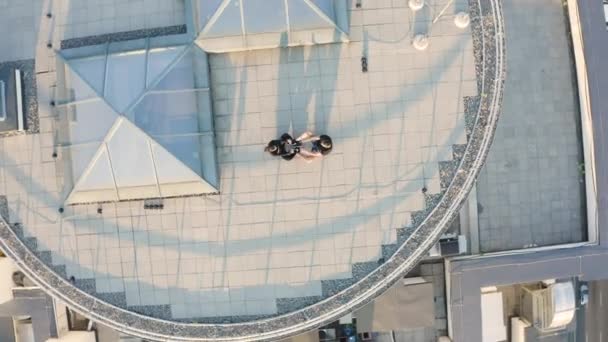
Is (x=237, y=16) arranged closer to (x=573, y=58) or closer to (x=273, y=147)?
(x=273, y=147)

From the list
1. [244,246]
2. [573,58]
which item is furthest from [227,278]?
[573,58]

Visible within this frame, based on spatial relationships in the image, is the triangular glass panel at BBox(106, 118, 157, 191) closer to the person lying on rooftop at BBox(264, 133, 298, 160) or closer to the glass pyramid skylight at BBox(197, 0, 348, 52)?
the glass pyramid skylight at BBox(197, 0, 348, 52)

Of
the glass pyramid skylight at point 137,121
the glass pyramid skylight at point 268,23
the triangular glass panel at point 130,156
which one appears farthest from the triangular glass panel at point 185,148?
the glass pyramid skylight at point 268,23

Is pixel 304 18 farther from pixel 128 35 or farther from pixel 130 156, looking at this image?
pixel 130 156

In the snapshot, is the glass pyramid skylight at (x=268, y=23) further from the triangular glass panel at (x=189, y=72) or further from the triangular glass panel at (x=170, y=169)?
the triangular glass panel at (x=170, y=169)

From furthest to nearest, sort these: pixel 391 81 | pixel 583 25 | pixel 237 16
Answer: pixel 583 25 < pixel 391 81 < pixel 237 16

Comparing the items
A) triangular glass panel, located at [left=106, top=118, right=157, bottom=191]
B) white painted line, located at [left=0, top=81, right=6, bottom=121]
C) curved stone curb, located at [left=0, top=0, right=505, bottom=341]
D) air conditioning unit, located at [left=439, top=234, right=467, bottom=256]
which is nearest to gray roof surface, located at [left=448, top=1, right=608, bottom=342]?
air conditioning unit, located at [left=439, top=234, right=467, bottom=256]
